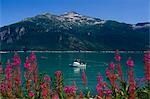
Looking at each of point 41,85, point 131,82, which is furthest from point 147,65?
point 41,85

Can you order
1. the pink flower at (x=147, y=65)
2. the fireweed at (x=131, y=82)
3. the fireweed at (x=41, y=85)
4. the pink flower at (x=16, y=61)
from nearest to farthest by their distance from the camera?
Result: the fireweed at (x=131, y=82)
the pink flower at (x=147, y=65)
the fireweed at (x=41, y=85)
the pink flower at (x=16, y=61)

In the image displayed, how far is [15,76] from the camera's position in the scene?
10375 millimetres

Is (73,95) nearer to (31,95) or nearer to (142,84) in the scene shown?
(31,95)

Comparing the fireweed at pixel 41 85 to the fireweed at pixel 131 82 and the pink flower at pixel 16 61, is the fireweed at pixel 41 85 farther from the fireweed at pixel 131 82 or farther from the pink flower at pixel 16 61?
the fireweed at pixel 131 82

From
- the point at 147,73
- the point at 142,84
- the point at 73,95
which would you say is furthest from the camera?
the point at 142,84

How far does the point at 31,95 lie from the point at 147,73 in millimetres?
2924

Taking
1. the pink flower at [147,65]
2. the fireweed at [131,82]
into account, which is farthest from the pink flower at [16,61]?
the pink flower at [147,65]

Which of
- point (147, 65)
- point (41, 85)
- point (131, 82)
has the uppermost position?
point (147, 65)

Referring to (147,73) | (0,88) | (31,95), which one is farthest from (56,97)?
(147,73)

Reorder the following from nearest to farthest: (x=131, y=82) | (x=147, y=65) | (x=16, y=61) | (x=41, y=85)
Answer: (x=131, y=82)
(x=147, y=65)
(x=16, y=61)
(x=41, y=85)

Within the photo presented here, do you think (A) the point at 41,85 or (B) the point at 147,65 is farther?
(A) the point at 41,85

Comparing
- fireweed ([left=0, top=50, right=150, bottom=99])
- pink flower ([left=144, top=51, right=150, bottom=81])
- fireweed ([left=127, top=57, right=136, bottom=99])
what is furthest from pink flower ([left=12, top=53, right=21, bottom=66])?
pink flower ([left=144, top=51, right=150, bottom=81])

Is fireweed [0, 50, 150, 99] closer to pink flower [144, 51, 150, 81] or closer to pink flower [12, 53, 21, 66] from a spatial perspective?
pink flower [12, 53, 21, 66]

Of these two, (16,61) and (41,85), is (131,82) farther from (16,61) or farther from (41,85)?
(16,61)
